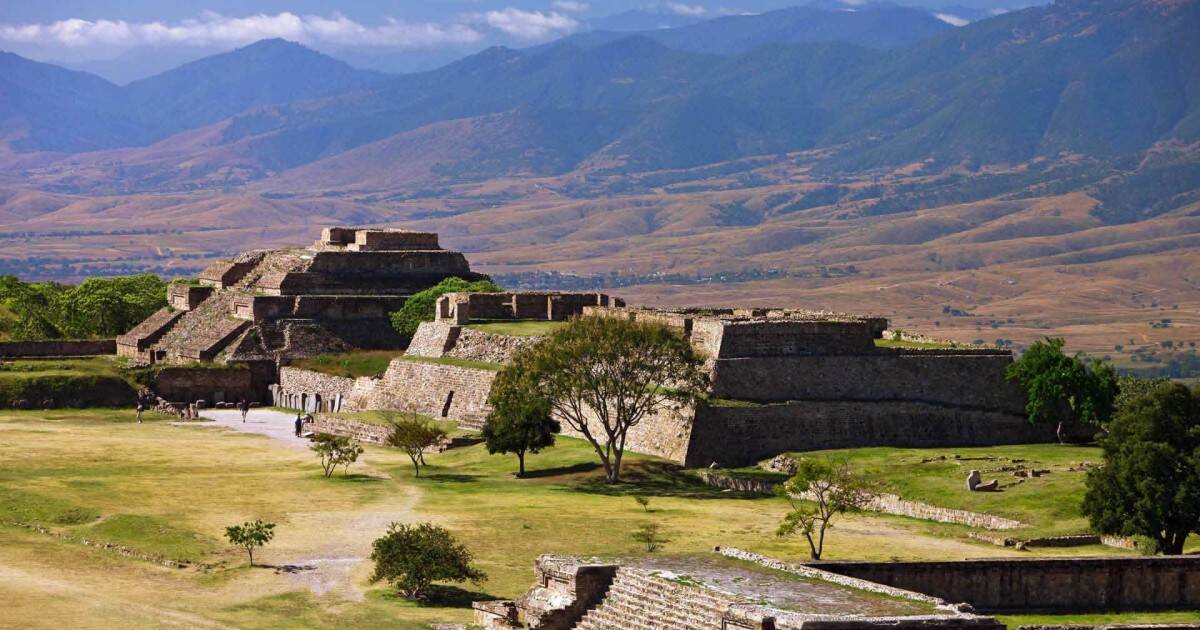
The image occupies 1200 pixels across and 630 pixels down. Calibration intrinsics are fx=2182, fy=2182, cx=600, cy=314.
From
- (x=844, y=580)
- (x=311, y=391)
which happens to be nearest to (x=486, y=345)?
(x=311, y=391)

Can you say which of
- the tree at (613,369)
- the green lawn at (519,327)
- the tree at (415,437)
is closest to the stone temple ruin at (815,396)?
the tree at (613,369)

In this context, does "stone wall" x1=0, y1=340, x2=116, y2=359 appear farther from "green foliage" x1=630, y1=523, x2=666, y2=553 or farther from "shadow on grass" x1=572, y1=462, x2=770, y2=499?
"green foliage" x1=630, y1=523, x2=666, y2=553

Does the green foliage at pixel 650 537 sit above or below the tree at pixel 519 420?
below

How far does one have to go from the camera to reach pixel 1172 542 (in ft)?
158

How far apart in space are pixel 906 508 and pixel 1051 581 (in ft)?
55.3

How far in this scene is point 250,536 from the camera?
49312 mm

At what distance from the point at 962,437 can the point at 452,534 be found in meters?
23.7

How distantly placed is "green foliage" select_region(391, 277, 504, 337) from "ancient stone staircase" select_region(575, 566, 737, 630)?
187 feet

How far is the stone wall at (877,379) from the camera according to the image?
68438 mm

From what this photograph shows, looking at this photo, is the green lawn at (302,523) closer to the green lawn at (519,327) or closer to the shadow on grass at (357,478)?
the shadow on grass at (357,478)

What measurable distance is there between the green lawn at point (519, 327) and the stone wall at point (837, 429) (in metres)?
13.6

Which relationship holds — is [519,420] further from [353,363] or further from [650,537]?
[353,363]

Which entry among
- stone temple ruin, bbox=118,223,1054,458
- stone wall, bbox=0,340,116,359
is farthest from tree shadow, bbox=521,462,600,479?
stone wall, bbox=0,340,116,359

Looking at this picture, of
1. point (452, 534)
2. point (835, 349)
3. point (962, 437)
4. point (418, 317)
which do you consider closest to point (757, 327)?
point (835, 349)
